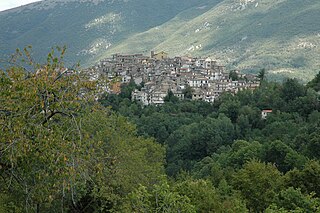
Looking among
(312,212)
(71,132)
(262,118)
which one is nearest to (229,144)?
(262,118)

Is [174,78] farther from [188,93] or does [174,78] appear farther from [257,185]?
[257,185]

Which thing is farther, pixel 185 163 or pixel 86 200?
pixel 185 163

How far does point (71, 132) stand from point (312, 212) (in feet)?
32.8

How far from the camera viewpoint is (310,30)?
136875 millimetres

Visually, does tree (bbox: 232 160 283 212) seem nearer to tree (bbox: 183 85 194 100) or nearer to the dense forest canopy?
the dense forest canopy

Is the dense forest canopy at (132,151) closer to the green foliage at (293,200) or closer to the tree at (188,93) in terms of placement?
the green foliage at (293,200)

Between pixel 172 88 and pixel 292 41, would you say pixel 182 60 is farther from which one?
pixel 292 41

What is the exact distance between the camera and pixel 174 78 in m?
81.2

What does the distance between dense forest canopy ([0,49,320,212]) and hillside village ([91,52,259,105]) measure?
11.2m

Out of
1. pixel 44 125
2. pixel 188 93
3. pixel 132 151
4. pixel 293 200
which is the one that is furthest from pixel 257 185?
pixel 188 93

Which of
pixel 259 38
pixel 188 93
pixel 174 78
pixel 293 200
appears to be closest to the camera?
pixel 293 200

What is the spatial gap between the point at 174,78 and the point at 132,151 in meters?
57.0

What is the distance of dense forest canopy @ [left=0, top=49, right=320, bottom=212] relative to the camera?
9.32 metres

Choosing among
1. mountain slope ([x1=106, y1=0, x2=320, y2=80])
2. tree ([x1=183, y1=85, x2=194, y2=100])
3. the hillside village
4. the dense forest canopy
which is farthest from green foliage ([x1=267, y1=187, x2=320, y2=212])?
mountain slope ([x1=106, y1=0, x2=320, y2=80])
